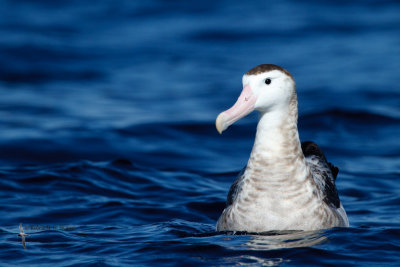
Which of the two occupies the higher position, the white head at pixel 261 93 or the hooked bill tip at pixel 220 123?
the white head at pixel 261 93

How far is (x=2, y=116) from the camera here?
1285cm

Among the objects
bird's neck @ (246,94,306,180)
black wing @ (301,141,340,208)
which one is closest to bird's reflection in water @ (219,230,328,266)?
bird's neck @ (246,94,306,180)

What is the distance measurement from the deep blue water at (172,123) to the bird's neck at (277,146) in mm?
527

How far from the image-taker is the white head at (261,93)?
5.98 meters

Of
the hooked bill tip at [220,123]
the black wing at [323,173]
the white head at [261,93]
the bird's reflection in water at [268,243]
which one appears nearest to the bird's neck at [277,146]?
the white head at [261,93]

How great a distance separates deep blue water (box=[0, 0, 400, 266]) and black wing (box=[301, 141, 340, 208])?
1.23 ft

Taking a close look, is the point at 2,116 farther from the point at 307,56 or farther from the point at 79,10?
the point at 79,10

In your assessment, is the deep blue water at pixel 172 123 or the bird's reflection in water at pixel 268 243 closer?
the bird's reflection in water at pixel 268 243

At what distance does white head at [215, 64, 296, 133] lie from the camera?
19.6 feet

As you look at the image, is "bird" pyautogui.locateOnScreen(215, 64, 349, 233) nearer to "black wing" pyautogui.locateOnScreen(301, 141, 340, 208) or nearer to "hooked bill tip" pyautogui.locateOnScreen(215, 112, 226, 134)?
"hooked bill tip" pyautogui.locateOnScreen(215, 112, 226, 134)

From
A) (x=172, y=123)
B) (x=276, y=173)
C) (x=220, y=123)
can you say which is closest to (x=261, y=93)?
(x=220, y=123)

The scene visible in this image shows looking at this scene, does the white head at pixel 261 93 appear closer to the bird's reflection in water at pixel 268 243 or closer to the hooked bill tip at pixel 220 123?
the hooked bill tip at pixel 220 123

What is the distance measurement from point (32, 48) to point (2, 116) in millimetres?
5480

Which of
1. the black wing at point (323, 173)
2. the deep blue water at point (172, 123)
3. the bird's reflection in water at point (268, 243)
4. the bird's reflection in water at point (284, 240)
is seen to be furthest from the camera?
the black wing at point (323, 173)
